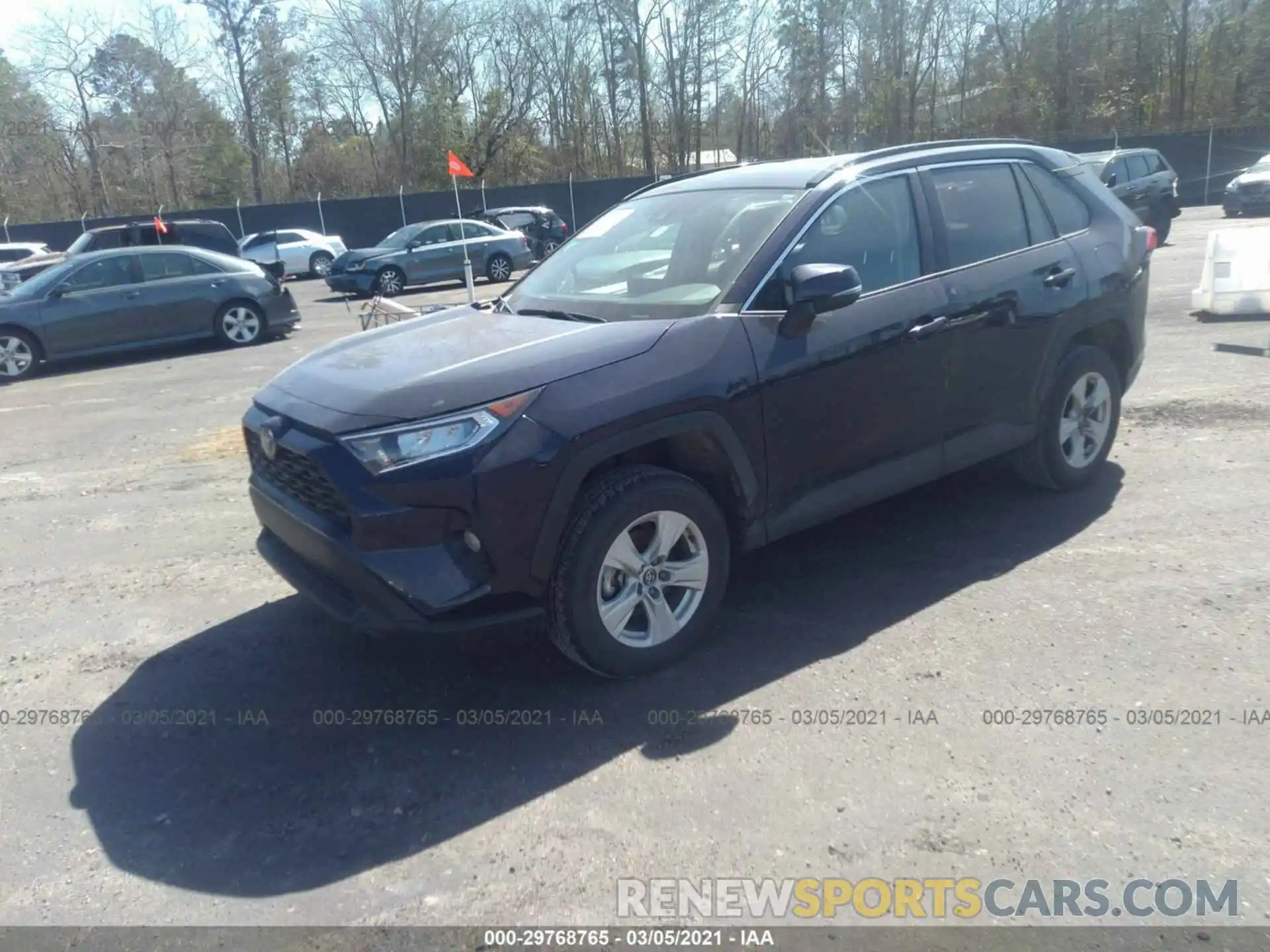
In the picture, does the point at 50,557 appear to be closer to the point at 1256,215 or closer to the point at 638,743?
the point at 638,743

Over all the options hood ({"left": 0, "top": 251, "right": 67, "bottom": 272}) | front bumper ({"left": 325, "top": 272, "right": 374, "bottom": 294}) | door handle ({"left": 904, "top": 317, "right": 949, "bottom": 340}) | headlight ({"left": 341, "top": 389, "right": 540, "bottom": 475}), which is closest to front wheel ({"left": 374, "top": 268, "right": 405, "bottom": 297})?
front bumper ({"left": 325, "top": 272, "right": 374, "bottom": 294})

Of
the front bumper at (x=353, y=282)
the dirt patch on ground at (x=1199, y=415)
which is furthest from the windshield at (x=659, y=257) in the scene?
the front bumper at (x=353, y=282)

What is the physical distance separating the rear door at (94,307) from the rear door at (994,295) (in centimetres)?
1125

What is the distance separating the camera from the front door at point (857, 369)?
161 inches

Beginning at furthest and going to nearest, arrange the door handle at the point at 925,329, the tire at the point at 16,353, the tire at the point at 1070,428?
the tire at the point at 16,353, the tire at the point at 1070,428, the door handle at the point at 925,329

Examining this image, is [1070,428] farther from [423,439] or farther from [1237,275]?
[1237,275]

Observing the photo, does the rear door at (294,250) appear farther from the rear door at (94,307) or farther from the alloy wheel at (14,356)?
the alloy wheel at (14,356)

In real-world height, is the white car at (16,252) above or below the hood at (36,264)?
above

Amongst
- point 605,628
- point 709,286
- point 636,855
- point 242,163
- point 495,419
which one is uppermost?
point 242,163

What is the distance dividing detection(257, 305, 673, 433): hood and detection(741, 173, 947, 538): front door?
1.85ft

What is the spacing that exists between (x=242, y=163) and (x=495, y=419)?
4951 cm

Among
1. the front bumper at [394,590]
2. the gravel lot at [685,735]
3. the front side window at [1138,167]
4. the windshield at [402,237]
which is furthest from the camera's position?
the windshield at [402,237]

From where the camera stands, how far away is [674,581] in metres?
3.88

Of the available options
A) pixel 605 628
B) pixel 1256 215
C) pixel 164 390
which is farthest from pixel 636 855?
pixel 1256 215
